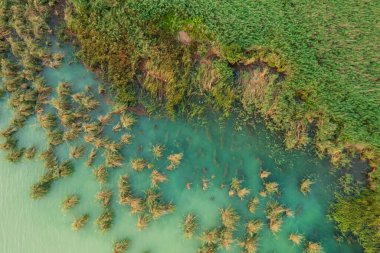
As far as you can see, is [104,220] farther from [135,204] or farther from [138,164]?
[138,164]

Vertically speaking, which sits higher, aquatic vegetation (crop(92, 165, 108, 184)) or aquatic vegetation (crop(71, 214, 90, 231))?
aquatic vegetation (crop(92, 165, 108, 184))

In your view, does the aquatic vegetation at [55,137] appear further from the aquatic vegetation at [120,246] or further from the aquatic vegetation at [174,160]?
the aquatic vegetation at [120,246]

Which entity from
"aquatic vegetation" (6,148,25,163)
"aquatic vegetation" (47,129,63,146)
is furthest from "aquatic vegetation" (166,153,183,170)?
"aquatic vegetation" (6,148,25,163)

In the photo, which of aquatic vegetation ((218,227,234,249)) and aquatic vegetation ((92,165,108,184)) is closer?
aquatic vegetation ((218,227,234,249))

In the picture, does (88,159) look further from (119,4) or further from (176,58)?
(119,4)

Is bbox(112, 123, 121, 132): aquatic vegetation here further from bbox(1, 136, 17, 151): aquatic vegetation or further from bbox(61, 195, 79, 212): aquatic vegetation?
bbox(1, 136, 17, 151): aquatic vegetation

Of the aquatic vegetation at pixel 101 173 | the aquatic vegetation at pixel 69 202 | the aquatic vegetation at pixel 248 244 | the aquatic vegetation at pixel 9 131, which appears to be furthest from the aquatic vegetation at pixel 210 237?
the aquatic vegetation at pixel 9 131
